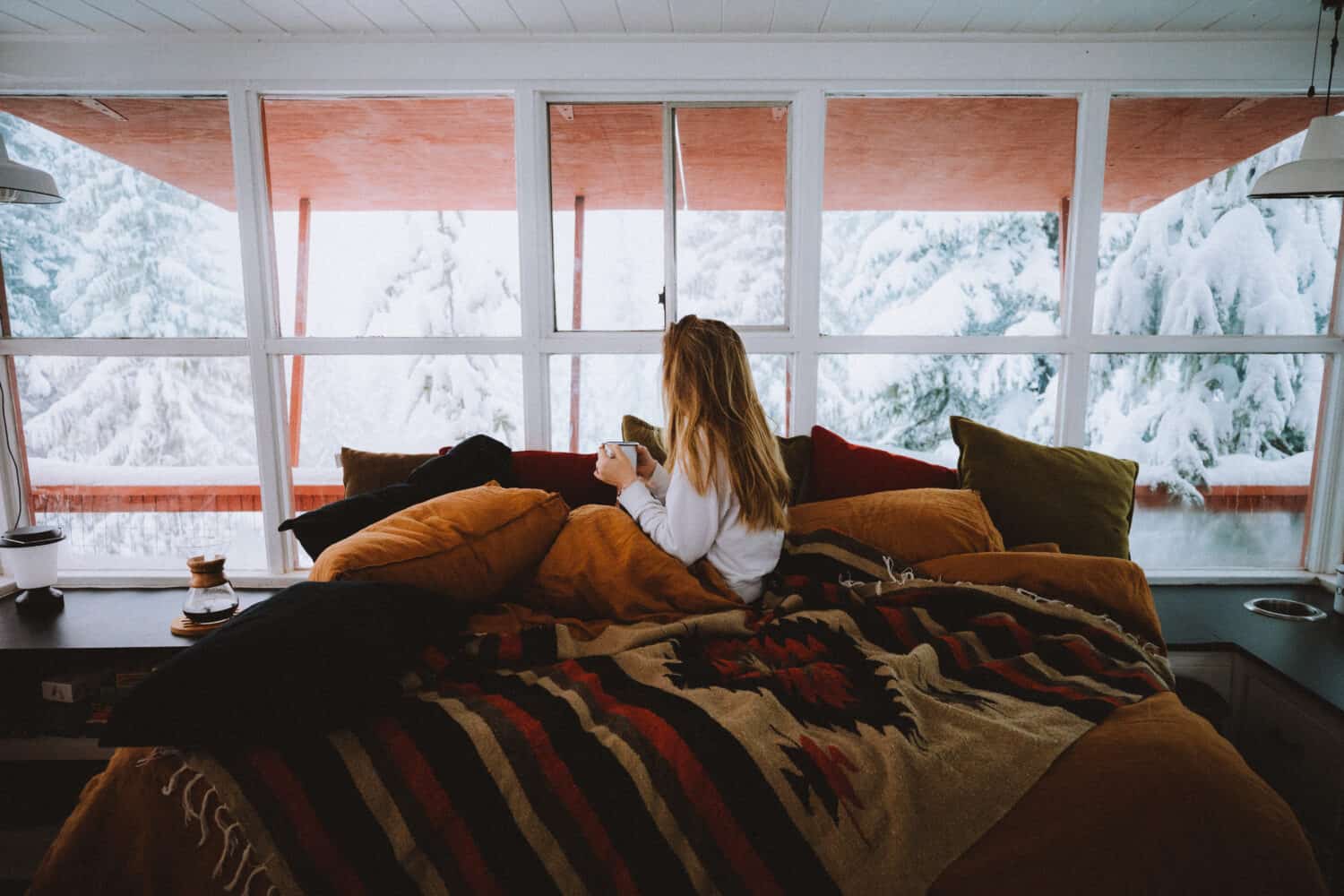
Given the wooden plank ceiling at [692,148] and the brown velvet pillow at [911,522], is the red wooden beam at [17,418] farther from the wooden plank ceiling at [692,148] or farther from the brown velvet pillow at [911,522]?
the brown velvet pillow at [911,522]

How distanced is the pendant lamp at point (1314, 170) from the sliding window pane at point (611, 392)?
4.77 feet

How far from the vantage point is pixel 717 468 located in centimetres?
157

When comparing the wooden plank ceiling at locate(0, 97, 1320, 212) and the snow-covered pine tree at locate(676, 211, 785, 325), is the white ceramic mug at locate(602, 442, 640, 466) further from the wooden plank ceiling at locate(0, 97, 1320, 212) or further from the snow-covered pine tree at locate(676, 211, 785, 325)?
the wooden plank ceiling at locate(0, 97, 1320, 212)

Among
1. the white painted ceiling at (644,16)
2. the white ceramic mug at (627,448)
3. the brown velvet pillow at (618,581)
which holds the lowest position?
the brown velvet pillow at (618,581)

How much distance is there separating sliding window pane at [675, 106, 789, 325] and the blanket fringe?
1914mm

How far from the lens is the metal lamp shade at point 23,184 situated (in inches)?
72.5

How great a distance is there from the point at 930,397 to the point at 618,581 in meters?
1.51

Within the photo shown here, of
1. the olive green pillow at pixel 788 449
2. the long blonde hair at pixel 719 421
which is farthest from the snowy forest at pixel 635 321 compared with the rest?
the long blonde hair at pixel 719 421

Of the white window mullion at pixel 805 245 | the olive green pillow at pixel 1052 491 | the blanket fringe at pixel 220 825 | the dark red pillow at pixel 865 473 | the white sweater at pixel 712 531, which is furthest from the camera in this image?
the white window mullion at pixel 805 245

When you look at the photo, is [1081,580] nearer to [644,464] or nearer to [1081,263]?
[644,464]

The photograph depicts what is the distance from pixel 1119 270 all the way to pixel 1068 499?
1.02 metres

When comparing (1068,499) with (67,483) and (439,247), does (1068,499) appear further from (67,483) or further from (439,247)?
(67,483)

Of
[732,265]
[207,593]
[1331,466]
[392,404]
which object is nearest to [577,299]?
[732,265]

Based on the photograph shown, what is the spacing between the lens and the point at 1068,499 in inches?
76.4
